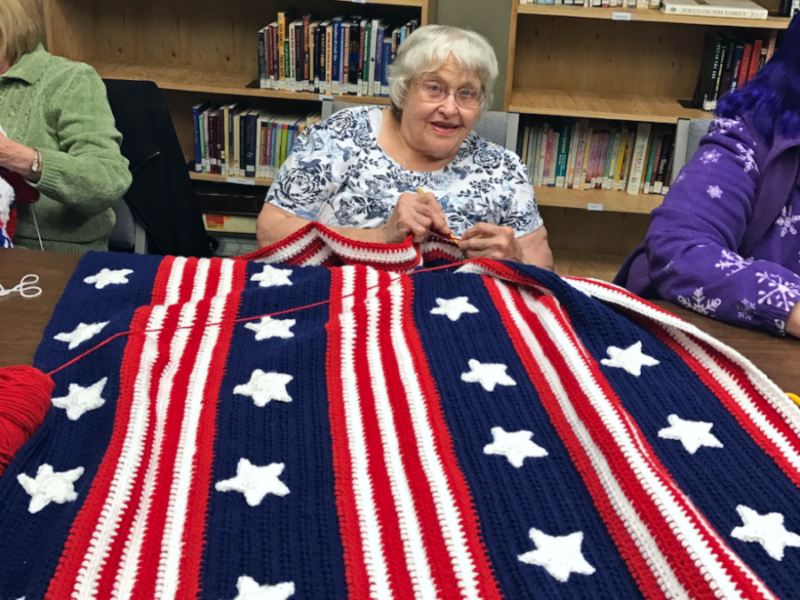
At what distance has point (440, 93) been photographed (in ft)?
6.16

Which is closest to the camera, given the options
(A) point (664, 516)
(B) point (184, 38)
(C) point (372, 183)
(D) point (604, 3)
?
(A) point (664, 516)

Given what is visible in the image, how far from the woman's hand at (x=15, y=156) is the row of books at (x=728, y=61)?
7.67 ft

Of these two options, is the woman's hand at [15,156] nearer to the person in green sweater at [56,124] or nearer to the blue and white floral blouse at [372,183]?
the person in green sweater at [56,124]

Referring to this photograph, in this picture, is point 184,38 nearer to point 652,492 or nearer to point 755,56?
point 755,56

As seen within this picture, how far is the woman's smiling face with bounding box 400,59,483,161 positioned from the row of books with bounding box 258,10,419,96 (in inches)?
45.4

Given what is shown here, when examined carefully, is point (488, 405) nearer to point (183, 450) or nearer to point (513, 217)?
point (183, 450)

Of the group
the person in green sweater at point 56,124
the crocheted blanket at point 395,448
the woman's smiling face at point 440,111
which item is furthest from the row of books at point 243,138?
the crocheted blanket at point 395,448

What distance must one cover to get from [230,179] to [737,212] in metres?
2.32

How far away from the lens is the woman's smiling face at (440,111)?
1845mm

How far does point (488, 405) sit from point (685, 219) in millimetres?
569

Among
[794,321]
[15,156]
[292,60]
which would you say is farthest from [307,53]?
[794,321]

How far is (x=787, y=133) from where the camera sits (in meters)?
1.35

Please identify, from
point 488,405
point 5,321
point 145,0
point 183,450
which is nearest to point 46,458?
point 183,450

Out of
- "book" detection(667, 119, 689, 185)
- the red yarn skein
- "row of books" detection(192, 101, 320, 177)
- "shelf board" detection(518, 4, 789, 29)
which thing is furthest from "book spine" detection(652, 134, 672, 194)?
the red yarn skein
